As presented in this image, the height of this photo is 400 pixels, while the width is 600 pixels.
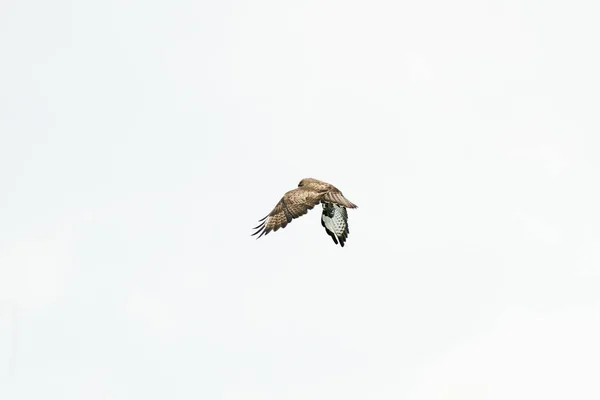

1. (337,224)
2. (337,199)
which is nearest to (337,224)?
(337,224)

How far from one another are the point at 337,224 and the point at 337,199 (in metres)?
3.98

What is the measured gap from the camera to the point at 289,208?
2191 inches

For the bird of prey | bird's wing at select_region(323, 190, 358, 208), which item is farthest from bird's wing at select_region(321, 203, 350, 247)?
bird's wing at select_region(323, 190, 358, 208)

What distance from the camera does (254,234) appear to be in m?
54.2

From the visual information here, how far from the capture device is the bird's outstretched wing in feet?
199

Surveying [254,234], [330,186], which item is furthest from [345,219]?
[254,234]

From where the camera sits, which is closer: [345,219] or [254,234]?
[254,234]

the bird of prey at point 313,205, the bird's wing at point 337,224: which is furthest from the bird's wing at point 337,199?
the bird's wing at point 337,224

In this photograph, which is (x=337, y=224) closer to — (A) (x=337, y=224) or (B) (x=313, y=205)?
(A) (x=337, y=224)

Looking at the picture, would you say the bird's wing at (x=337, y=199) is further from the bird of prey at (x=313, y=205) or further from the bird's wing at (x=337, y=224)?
the bird's wing at (x=337, y=224)

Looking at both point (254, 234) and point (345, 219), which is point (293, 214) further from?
point (345, 219)

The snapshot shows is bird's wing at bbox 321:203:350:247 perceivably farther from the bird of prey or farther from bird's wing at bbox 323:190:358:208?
bird's wing at bbox 323:190:358:208

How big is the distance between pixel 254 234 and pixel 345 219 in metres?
7.80

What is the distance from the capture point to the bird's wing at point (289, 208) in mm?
54875
